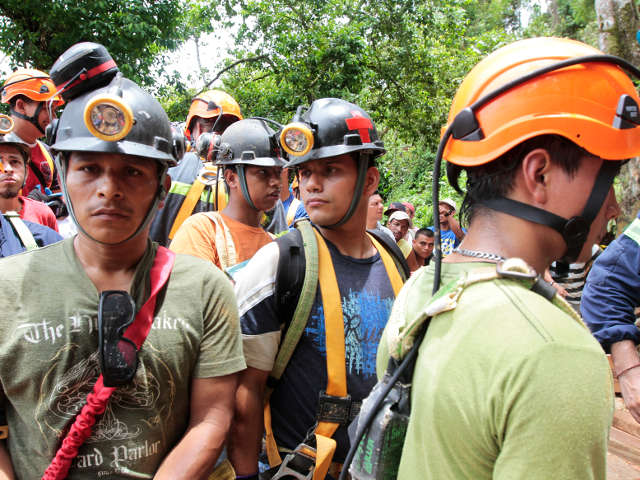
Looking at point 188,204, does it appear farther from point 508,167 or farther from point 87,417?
point 508,167

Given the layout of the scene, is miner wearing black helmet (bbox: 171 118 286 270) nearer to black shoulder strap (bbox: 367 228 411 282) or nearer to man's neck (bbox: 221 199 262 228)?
man's neck (bbox: 221 199 262 228)

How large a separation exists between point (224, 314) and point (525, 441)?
46.8 inches

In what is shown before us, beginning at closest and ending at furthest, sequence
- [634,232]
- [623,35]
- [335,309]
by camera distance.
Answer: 1. [335,309]
2. [634,232]
3. [623,35]

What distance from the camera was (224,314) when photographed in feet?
6.18

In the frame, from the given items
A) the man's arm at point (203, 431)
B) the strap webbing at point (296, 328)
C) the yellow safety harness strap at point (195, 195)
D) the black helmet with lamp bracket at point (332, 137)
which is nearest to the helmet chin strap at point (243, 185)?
the yellow safety harness strap at point (195, 195)

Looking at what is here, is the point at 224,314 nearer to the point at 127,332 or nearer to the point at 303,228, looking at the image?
the point at 127,332

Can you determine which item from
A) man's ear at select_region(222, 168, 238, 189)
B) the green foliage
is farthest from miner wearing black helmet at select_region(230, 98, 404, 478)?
the green foliage

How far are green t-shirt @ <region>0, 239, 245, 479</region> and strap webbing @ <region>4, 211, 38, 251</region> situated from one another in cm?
174

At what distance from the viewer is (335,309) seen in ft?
7.20

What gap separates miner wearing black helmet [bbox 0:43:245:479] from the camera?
1604 mm

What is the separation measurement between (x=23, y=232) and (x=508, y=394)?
330 cm

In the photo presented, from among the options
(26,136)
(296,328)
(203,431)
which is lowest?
(203,431)

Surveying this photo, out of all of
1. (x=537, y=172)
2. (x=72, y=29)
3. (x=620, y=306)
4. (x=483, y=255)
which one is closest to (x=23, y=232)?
(x=483, y=255)

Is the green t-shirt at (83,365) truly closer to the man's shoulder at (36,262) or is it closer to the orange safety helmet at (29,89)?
the man's shoulder at (36,262)
